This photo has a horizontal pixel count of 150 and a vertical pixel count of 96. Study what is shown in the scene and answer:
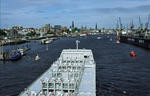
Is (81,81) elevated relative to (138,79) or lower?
elevated

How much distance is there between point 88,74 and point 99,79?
17.6m

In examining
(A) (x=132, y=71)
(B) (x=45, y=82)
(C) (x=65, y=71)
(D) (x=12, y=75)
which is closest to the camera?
(B) (x=45, y=82)

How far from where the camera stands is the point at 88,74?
A: 105 ft

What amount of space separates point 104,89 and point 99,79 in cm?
833

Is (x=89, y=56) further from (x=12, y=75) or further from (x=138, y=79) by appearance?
(x=12, y=75)

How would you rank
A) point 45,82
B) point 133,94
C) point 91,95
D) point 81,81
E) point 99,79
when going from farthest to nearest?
point 99,79 → point 133,94 → point 81,81 → point 45,82 → point 91,95

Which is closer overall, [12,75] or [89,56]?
[89,56]

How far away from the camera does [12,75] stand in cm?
5472

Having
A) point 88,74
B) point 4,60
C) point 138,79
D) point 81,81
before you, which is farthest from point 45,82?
point 4,60

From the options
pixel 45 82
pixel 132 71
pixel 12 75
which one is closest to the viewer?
pixel 45 82

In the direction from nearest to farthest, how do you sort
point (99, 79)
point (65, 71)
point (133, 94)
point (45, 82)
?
point (45, 82) < point (65, 71) < point (133, 94) < point (99, 79)

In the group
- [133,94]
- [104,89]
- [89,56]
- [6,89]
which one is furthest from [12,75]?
[133,94]

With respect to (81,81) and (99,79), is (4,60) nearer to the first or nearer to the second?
(99,79)

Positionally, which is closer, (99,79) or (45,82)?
(45,82)
